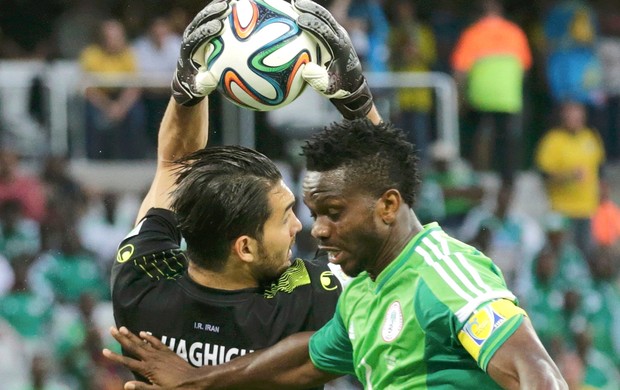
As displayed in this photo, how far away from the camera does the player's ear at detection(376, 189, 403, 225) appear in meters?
3.44

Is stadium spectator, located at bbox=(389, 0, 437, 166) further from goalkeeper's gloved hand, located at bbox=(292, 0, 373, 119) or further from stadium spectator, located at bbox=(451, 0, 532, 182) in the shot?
goalkeeper's gloved hand, located at bbox=(292, 0, 373, 119)

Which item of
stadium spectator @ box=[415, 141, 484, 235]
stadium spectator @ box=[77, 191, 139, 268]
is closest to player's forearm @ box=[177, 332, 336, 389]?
stadium spectator @ box=[77, 191, 139, 268]

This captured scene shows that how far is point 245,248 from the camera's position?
3.88 meters

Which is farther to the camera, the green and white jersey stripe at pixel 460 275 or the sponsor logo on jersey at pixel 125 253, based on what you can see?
the sponsor logo on jersey at pixel 125 253

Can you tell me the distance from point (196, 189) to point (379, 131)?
651mm

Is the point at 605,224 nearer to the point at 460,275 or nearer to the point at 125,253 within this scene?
the point at 125,253

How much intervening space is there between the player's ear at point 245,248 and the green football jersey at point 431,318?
393 millimetres

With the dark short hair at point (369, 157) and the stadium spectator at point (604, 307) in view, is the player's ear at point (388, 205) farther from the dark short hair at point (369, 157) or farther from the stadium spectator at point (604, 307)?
the stadium spectator at point (604, 307)

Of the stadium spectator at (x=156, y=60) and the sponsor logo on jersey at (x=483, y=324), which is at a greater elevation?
the sponsor logo on jersey at (x=483, y=324)

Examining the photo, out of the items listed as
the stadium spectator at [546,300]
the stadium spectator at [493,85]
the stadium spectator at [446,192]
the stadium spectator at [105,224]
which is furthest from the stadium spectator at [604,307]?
the stadium spectator at [105,224]

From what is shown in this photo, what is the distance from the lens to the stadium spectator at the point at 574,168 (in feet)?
38.1

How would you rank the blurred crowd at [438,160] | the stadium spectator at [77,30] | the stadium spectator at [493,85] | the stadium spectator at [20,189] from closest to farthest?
the blurred crowd at [438,160] < the stadium spectator at [20,189] < the stadium spectator at [493,85] < the stadium spectator at [77,30]

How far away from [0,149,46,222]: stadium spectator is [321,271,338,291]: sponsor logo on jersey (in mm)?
6606

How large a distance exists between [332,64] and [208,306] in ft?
2.93
